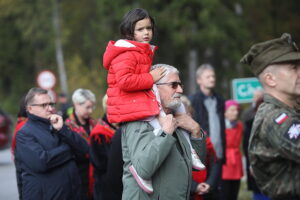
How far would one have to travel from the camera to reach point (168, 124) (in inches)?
180

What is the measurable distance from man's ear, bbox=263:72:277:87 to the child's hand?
84 centimetres

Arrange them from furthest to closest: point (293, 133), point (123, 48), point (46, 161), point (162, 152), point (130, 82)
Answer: point (46, 161) < point (123, 48) < point (130, 82) < point (162, 152) < point (293, 133)

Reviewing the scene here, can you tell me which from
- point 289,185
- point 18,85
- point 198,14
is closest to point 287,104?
point 289,185

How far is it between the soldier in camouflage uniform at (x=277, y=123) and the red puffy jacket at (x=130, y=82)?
0.74m

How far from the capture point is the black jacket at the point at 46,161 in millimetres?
6301

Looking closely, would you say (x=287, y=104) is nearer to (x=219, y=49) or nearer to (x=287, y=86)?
(x=287, y=86)

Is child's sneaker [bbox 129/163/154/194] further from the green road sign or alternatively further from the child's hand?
the green road sign

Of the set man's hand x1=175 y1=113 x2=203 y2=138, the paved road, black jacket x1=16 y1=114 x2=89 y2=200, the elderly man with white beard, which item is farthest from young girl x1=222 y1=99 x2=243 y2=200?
the elderly man with white beard

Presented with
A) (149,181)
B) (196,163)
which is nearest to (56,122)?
(196,163)

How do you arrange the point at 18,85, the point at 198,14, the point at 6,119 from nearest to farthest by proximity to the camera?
the point at 6,119 → the point at 198,14 → the point at 18,85

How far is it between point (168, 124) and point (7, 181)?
37.2 feet

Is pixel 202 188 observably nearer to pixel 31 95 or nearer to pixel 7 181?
pixel 31 95

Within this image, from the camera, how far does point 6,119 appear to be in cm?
1884

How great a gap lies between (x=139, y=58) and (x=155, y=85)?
219 millimetres
